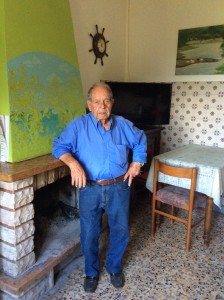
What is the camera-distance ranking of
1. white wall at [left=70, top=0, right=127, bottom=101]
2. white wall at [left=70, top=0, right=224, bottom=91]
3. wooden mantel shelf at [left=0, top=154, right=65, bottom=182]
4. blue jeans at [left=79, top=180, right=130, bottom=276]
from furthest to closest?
white wall at [left=70, top=0, right=224, bottom=91] → white wall at [left=70, top=0, right=127, bottom=101] → blue jeans at [left=79, top=180, right=130, bottom=276] → wooden mantel shelf at [left=0, top=154, right=65, bottom=182]

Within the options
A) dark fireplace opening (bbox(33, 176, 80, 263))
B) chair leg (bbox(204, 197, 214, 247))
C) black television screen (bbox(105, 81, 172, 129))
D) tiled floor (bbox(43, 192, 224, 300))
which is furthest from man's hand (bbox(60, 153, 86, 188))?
black television screen (bbox(105, 81, 172, 129))

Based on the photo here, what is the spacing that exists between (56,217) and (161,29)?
96.6 inches

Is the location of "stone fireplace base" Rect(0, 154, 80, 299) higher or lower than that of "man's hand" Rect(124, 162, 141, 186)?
lower

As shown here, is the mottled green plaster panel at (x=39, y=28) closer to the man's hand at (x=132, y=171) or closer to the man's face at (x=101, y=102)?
the man's face at (x=101, y=102)

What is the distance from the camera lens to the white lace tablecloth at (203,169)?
212 centimetres

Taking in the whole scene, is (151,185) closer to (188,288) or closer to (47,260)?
(188,288)

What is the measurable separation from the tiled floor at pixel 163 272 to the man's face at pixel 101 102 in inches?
46.7

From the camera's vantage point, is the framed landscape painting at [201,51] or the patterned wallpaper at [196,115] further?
the patterned wallpaper at [196,115]

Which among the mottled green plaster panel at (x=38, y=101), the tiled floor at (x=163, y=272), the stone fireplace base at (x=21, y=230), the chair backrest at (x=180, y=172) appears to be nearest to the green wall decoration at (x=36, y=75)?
the mottled green plaster panel at (x=38, y=101)

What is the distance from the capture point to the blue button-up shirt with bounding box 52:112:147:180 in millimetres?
1557

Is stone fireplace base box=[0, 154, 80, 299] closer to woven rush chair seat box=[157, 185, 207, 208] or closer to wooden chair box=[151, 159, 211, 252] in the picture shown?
wooden chair box=[151, 159, 211, 252]

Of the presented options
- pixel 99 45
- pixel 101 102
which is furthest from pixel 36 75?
pixel 99 45

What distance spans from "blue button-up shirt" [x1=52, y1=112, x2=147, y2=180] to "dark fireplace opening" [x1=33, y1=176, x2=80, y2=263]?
2.13ft

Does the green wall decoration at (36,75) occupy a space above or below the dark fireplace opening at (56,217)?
above
